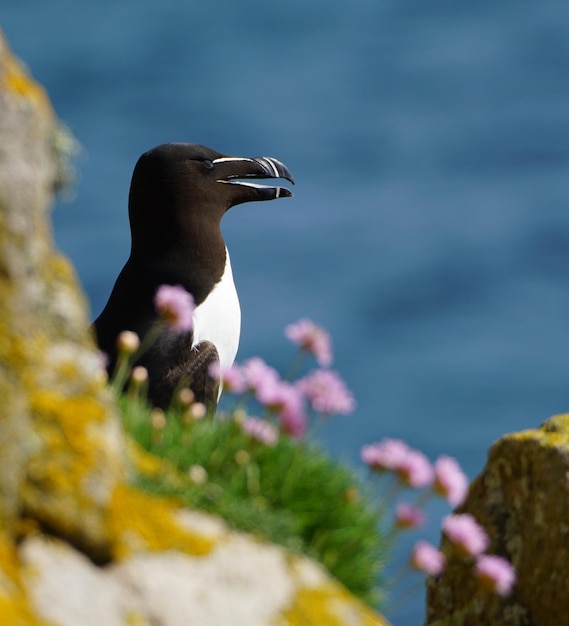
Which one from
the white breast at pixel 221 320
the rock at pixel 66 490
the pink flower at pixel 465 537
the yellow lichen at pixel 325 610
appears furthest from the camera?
the white breast at pixel 221 320

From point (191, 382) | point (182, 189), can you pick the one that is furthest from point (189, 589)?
point (182, 189)

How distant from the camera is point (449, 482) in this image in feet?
15.8

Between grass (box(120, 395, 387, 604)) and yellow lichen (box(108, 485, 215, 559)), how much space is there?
38cm

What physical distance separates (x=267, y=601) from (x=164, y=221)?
515 cm

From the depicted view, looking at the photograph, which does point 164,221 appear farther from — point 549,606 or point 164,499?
point 164,499

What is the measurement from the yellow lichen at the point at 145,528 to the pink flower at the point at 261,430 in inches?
24.8

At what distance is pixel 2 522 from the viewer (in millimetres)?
3975

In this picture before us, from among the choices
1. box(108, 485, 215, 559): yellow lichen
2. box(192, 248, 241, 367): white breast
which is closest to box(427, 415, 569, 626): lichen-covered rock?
box(108, 485, 215, 559): yellow lichen

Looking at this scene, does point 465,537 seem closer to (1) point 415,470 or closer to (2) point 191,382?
(1) point 415,470

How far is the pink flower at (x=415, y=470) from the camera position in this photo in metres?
4.84

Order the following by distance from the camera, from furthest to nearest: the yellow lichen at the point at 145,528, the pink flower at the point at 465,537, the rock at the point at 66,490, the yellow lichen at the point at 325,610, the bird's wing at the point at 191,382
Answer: the bird's wing at the point at 191,382 → the pink flower at the point at 465,537 → the yellow lichen at the point at 325,610 → the yellow lichen at the point at 145,528 → the rock at the point at 66,490

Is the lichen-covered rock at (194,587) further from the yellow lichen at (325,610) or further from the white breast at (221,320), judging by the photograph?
the white breast at (221,320)

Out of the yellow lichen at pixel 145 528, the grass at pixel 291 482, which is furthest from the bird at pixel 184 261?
the yellow lichen at pixel 145 528

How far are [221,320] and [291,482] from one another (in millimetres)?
3912
